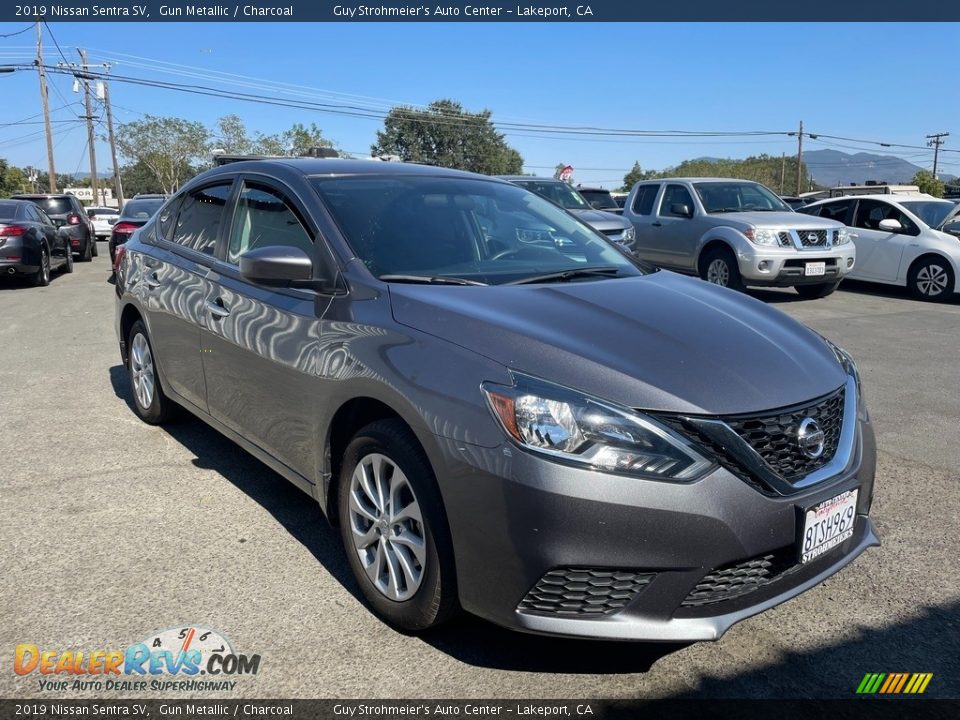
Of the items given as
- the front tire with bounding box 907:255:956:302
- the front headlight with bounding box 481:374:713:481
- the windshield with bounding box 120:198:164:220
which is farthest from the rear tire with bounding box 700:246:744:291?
the front headlight with bounding box 481:374:713:481

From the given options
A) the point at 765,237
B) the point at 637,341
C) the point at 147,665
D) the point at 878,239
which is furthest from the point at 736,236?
the point at 147,665

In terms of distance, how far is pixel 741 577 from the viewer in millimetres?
2439

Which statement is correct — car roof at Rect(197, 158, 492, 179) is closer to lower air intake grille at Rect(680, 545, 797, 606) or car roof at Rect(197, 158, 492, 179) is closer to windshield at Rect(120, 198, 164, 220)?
lower air intake grille at Rect(680, 545, 797, 606)

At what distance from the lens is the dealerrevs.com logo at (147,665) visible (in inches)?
104

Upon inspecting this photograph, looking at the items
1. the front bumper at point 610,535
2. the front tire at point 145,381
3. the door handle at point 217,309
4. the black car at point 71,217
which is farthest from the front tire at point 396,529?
the black car at point 71,217

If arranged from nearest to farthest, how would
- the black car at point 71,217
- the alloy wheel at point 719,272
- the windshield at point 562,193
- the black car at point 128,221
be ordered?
the alloy wheel at point 719,272, the windshield at point 562,193, the black car at point 128,221, the black car at point 71,217

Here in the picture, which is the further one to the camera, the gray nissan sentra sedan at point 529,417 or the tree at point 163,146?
the tree at point 163,146

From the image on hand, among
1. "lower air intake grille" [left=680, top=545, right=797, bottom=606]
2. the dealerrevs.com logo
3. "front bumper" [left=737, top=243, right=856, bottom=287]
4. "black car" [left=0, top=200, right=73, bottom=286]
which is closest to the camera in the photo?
"lower air intake grille" [left=680, top=545, right=797, bottom=606]

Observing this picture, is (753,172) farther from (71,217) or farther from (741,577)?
(741,577)

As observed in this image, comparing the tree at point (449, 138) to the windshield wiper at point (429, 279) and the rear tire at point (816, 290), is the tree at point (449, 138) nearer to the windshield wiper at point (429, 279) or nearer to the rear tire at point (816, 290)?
the rear tire at point (816, 290)

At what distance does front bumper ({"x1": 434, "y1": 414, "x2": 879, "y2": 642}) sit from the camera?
89.9 inches

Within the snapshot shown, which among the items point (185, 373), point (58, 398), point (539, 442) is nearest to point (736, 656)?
point (539, 442)

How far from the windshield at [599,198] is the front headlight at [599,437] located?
1439cm

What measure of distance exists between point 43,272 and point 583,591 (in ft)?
47.3
